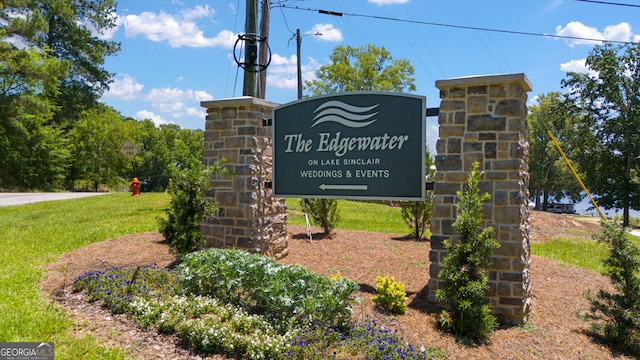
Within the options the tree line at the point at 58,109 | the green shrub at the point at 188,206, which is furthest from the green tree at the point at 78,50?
the green shrub at the point at 188,206

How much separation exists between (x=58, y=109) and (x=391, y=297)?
89.1ft

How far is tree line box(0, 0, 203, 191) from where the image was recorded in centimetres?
1670

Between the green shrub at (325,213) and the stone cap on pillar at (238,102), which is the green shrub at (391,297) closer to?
the stone cap on pillar at (238,102)

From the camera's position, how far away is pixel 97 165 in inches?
1303

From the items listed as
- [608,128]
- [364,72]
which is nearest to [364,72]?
[364,72]

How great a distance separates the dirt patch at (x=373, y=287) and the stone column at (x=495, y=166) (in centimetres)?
45

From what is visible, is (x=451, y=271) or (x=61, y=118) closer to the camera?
(x=451, y=271)

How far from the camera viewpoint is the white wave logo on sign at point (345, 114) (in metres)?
5.73

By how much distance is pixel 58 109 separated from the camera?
2581 cm

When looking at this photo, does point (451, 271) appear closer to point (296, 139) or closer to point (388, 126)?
point (388, 126)

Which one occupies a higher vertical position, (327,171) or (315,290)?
(327,171)

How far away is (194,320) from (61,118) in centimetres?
3292

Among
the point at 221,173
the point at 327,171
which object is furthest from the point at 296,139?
the point at 221,173

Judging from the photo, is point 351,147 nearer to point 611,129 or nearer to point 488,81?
point 488,81
